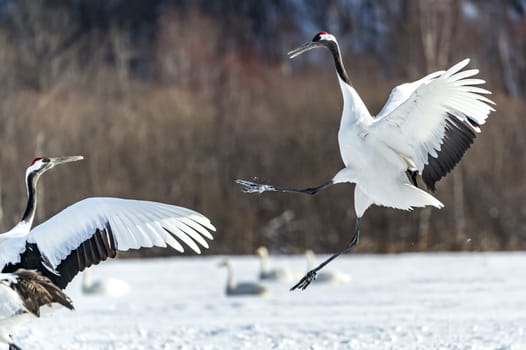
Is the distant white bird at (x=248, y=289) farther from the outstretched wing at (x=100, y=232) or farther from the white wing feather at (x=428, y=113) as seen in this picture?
the outstretched wing at (x=100, y=232)

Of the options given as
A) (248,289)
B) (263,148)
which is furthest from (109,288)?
(263,148)

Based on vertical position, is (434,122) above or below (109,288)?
above

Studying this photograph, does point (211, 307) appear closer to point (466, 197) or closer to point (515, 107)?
point (466, 197)

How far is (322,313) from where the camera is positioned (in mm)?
10305

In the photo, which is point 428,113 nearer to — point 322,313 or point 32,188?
point 32,188

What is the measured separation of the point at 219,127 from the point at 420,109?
15.8m

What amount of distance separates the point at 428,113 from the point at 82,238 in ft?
7.27

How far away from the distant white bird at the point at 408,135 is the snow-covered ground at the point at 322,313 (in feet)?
3.16

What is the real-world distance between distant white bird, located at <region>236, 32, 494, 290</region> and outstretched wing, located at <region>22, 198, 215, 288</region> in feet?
3.08

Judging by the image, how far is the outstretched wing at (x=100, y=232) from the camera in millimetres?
6906

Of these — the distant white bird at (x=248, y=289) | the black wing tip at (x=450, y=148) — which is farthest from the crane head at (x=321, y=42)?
the distant white bird at (x=248, y=289)

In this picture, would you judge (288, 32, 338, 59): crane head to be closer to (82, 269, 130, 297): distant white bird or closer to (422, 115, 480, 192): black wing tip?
(422, 115, 480, 192): black wing tip

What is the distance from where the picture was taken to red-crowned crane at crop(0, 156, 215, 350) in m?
6.88

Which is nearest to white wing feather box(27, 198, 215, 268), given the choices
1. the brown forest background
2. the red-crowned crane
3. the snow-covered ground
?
the red-crowned crane
